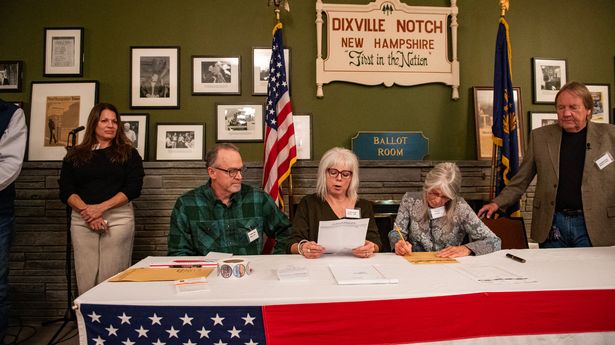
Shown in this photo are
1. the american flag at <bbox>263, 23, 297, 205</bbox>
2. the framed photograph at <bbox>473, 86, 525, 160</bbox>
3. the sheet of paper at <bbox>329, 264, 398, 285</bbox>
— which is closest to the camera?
the sheet of paper at <bbox>329, 264, 398, 285</bbox>

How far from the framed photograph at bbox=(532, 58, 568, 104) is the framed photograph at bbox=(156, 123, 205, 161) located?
3.15 meters

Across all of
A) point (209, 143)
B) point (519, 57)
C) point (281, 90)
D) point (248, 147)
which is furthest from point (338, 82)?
point (519, 57)

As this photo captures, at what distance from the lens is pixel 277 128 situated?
3.14 meters

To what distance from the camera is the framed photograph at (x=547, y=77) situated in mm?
3586

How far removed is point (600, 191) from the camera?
7.20 feet

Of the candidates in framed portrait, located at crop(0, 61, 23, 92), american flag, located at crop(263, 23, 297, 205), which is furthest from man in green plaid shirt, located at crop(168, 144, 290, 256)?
framed portrait, located at crop(0, 61, 23, 92)

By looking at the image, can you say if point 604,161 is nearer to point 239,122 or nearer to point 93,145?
point 239,122

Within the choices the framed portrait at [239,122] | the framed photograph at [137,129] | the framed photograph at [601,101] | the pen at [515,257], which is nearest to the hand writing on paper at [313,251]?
the pen at [515,257]

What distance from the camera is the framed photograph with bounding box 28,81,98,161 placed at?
3.33 meters

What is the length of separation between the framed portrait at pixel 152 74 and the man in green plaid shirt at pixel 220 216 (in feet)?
5.37

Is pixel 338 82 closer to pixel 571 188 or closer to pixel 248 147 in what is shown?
pixel 248 147

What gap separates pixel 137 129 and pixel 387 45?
2378 millimetres

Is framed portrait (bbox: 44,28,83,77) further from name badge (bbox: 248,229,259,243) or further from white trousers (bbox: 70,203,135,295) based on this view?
name badge (bbox: 248,229,259,243)

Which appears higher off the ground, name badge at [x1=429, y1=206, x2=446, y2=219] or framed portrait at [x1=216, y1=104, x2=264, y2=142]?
framed portrait at [x1=216, y1=104, x2=264, y2=142]
